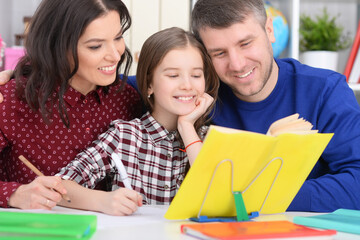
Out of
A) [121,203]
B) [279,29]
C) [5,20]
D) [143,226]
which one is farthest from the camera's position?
[5,20]

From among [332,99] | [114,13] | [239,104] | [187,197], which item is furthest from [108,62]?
[332,99]

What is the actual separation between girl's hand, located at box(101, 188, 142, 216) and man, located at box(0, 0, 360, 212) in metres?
0.62

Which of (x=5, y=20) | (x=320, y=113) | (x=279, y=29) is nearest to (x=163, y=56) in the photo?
(x=320, y=113)

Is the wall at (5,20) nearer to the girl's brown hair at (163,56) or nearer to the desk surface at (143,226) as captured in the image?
the girl's brown hair at (163,56)

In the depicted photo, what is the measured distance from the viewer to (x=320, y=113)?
5.17 feet

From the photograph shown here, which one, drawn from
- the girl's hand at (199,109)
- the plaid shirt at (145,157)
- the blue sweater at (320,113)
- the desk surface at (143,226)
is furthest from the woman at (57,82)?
the blue sweater at (320,113)

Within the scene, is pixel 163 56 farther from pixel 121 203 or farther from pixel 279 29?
pixel 279 29

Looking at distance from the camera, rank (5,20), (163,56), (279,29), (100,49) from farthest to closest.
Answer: (5,20) → (279,29) → (163,56) → (100,49)

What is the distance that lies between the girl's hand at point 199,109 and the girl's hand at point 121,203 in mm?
409

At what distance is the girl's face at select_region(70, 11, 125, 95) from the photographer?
138cm

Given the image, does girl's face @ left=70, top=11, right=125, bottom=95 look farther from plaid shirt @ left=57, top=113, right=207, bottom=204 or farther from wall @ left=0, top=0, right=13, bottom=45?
wall @ left=0, top=0, right=13, bottom=45

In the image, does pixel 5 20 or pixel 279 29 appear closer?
pixel 279 29

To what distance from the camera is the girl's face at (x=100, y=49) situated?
4.53 feet

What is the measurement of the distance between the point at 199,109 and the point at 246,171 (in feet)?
1.73
